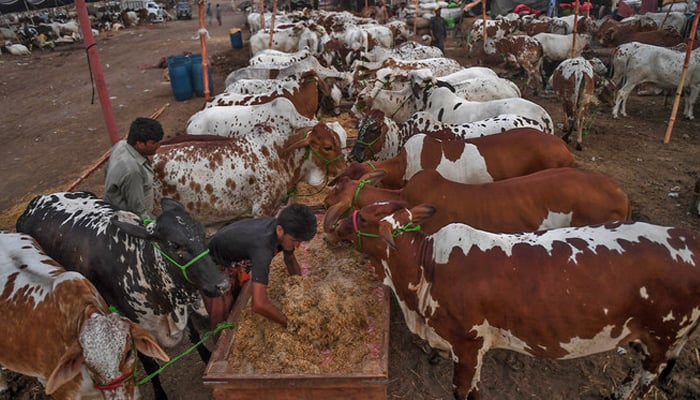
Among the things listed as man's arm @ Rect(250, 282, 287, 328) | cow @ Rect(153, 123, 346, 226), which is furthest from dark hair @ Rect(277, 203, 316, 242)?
cow @ Rect(153, 123, 346, 226)

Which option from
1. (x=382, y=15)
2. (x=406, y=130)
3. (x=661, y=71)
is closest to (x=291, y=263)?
(x=406, y=130)

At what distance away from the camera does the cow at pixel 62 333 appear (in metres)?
2.86

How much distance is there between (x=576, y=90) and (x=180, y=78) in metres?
10.8

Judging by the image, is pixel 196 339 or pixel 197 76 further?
pixel 197 76

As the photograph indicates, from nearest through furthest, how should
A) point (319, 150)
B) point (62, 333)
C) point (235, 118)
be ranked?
point (62, 333), point (319, 150), point (235, 118)

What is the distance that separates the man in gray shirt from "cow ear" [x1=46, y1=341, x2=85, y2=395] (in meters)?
1.62

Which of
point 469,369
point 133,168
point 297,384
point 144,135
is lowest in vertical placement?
point 469,369

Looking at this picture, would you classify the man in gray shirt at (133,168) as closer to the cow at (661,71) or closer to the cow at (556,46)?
the cow at (661,71)

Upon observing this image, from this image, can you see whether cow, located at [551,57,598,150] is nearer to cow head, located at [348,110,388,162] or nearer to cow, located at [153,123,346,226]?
cow head, located at [348,110,388,162]

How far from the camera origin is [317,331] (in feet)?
11.3

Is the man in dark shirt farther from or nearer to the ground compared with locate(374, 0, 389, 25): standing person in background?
nearer to the ground

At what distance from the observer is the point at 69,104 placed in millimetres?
14000

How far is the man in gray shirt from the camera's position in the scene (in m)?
4.22

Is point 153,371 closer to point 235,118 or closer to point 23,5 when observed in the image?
point 235,118
